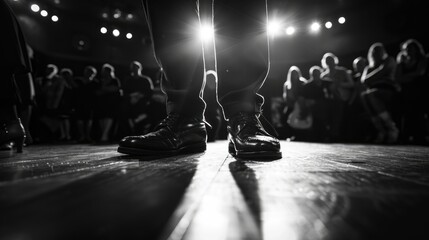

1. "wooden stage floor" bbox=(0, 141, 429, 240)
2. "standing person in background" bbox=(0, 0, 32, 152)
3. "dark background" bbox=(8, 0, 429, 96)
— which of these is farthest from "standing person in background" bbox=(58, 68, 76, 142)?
"wooden stage floor" bbox=(0, 141, 429, 240)

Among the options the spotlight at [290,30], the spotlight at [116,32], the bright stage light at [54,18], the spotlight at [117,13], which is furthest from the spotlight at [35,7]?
the spotlight at [290,30]

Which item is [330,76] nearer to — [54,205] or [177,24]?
[177,24]

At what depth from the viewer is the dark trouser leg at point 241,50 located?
0.97 metres

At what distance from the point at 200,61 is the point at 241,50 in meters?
0.16

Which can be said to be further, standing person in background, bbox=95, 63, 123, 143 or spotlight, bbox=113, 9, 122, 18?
spotlight, bbox=113, 9, 122, 18

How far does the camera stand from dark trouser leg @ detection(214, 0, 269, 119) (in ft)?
3.17

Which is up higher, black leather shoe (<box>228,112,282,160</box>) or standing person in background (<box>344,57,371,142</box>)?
standing person in background (<box>344,57,371,142</box>)

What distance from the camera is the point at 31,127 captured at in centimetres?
365

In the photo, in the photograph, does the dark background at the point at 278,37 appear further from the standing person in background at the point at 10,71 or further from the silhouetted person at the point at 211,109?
the standing person in background at the point at 10,71

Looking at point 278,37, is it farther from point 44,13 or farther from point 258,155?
point 258,155

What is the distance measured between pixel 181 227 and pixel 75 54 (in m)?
8.74

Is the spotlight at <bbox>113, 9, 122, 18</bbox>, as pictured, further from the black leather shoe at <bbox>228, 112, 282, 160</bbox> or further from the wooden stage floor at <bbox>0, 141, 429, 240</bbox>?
the wooden stage floor at <bbox>0, 141, 429, 240</bbox>

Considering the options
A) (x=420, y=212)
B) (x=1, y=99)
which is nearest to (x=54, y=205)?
(x=420, y=212)

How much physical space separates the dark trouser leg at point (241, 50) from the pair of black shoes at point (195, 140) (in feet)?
0.22
